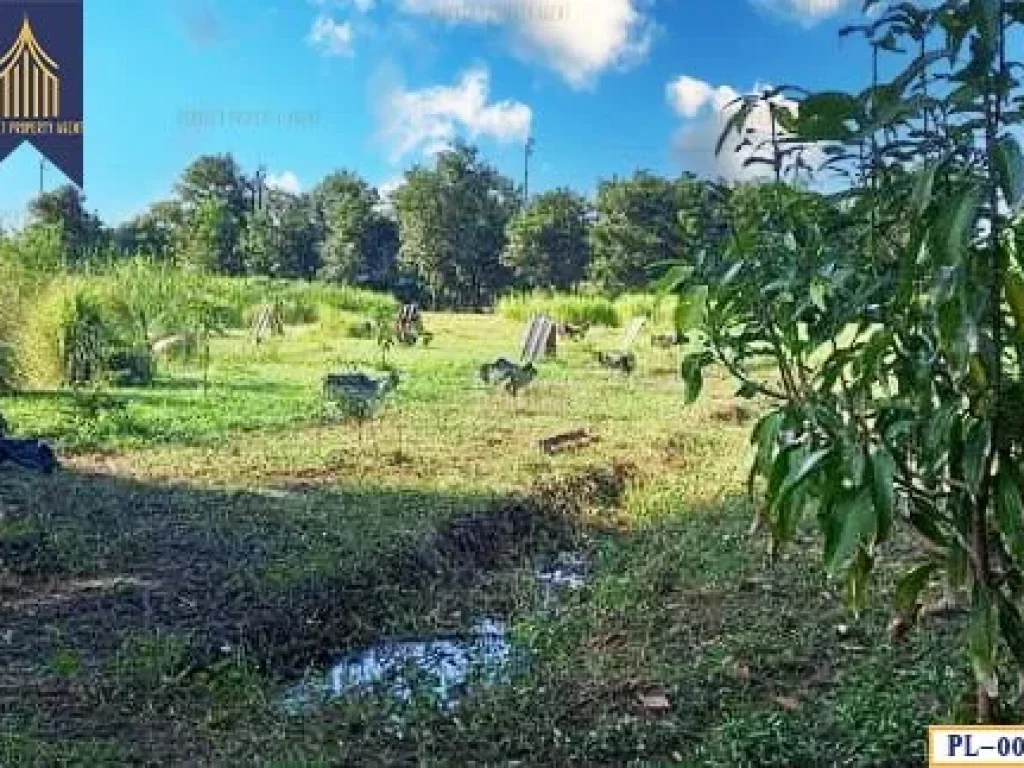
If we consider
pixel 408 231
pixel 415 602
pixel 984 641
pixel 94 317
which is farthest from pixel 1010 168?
pixel 408 231

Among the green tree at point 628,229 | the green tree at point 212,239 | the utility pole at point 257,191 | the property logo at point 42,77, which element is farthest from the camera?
the green tree at point 212,239

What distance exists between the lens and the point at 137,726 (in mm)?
2291

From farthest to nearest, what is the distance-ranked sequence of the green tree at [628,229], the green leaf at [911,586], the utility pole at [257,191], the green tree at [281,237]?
1. the green tree at [281,237]
2. the utility pole at [257,191]
3. the green tree at [628,229]
4. the green leaf at [911,586]

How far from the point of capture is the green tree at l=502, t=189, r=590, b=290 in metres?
10.8

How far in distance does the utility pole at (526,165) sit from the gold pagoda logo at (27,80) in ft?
9.66

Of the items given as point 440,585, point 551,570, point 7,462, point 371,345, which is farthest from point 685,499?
point 371,345

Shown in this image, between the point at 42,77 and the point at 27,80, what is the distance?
0.23 ft

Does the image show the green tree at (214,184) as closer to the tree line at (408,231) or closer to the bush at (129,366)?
the tree line at (408,231)

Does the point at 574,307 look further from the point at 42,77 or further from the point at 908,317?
the point at 908,317

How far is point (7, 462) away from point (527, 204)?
6560 mm

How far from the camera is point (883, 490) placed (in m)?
1.04

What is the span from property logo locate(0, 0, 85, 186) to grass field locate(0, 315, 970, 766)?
1.36 m

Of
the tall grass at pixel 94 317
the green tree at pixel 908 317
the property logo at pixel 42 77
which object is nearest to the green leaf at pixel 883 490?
the green tree at pixel 908 317

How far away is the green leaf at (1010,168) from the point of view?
905 mm
